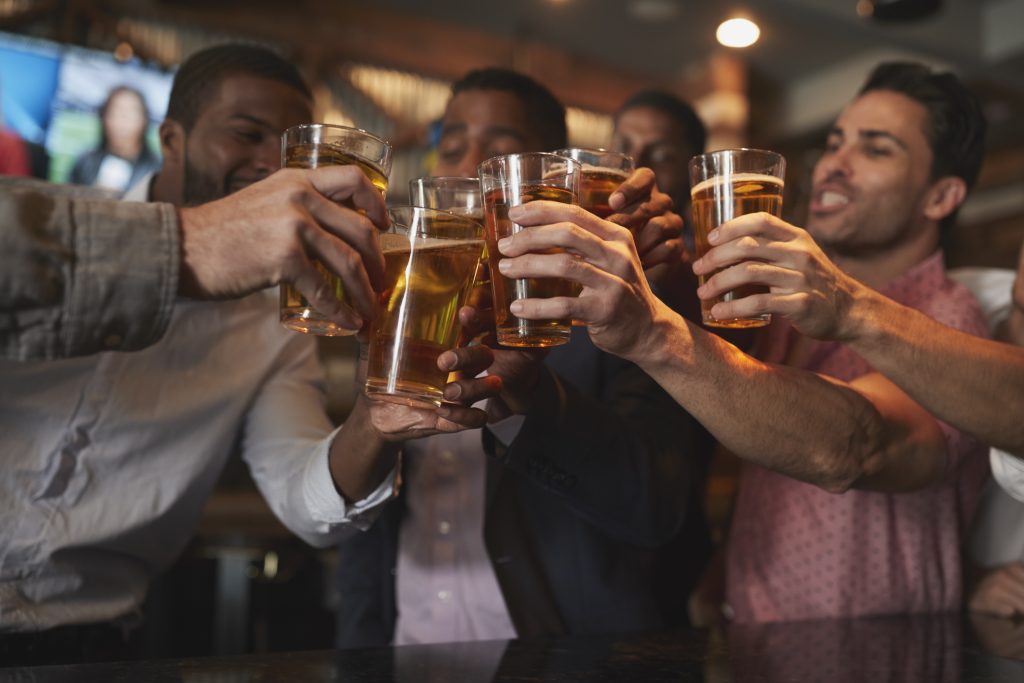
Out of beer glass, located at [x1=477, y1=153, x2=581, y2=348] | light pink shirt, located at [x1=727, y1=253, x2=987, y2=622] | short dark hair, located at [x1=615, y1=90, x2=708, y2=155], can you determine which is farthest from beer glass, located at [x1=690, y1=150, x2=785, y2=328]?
short dark hair, located at [x1=615, y1=90, x2=708, y2=155]

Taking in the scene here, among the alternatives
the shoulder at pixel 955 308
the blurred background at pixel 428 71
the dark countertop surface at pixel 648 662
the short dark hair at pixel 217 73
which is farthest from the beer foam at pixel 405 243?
the blurred background at pixel 428 71

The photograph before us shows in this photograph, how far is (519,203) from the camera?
110 centimetres

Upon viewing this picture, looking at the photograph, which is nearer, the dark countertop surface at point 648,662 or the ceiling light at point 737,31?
the dark countertop surface at point 648,662

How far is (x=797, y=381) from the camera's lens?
1.46m

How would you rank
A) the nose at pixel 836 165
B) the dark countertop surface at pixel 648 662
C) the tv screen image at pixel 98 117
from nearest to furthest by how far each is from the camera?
1. the dark countertop surface at pixel 648 662
2. the nose at pixel 836 165
3. the tv screen image at pixel 98 117

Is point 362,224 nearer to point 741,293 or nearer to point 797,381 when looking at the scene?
point 741,293

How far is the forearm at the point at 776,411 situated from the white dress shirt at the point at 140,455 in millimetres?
500

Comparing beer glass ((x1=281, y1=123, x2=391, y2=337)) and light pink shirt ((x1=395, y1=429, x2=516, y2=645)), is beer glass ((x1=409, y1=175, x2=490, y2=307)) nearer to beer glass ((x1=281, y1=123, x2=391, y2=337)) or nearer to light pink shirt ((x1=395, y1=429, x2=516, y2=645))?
beer glass ((x1=281, y1=123, x2=391, y2=337))

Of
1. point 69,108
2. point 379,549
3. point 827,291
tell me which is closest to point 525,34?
point 69,108

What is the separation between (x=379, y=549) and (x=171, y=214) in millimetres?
1029

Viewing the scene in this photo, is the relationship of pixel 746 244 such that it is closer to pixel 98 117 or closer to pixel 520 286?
pixel 520 286

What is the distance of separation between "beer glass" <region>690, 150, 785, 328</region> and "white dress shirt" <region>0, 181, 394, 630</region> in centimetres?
60

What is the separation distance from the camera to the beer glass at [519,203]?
1098 millimetres

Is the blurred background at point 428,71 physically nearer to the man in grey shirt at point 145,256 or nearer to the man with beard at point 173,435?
the man with beard at point 173,435
